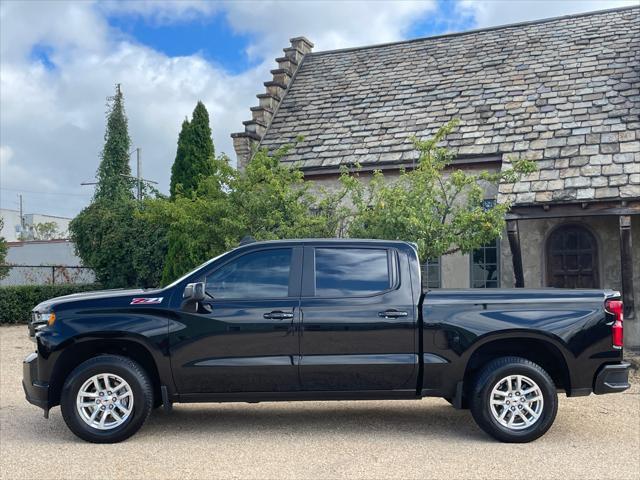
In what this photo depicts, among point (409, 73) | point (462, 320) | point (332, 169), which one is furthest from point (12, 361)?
point (409, 73)

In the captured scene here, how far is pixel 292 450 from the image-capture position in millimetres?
6367

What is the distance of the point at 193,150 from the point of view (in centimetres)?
1783

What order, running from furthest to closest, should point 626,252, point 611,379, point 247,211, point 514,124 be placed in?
point 514,124 → point 626,252 → point 247,211 → point 611,379

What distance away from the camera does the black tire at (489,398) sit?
21.8 ft

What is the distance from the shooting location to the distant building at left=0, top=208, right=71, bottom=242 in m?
64.2

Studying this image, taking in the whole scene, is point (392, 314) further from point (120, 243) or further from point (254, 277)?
point (120, 243)

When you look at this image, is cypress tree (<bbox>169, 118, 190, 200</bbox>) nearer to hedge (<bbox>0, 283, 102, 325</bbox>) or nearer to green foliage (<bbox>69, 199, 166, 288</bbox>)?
green foliage (<bbox>69, 199, 166, 288</bbox>)

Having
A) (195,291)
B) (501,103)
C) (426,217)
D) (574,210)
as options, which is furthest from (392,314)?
(501,103)

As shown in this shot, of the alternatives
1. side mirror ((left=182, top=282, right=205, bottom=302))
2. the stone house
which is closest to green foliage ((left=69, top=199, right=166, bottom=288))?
the stone house

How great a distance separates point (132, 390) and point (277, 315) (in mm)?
1483

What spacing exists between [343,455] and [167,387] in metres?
1.78

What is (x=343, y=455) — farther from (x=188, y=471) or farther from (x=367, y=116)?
(x=367, y=116)

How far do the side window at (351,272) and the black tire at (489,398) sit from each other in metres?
1.26

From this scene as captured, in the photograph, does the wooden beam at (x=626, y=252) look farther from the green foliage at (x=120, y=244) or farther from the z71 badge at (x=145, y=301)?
the green foliage at (x=120, y=244)
